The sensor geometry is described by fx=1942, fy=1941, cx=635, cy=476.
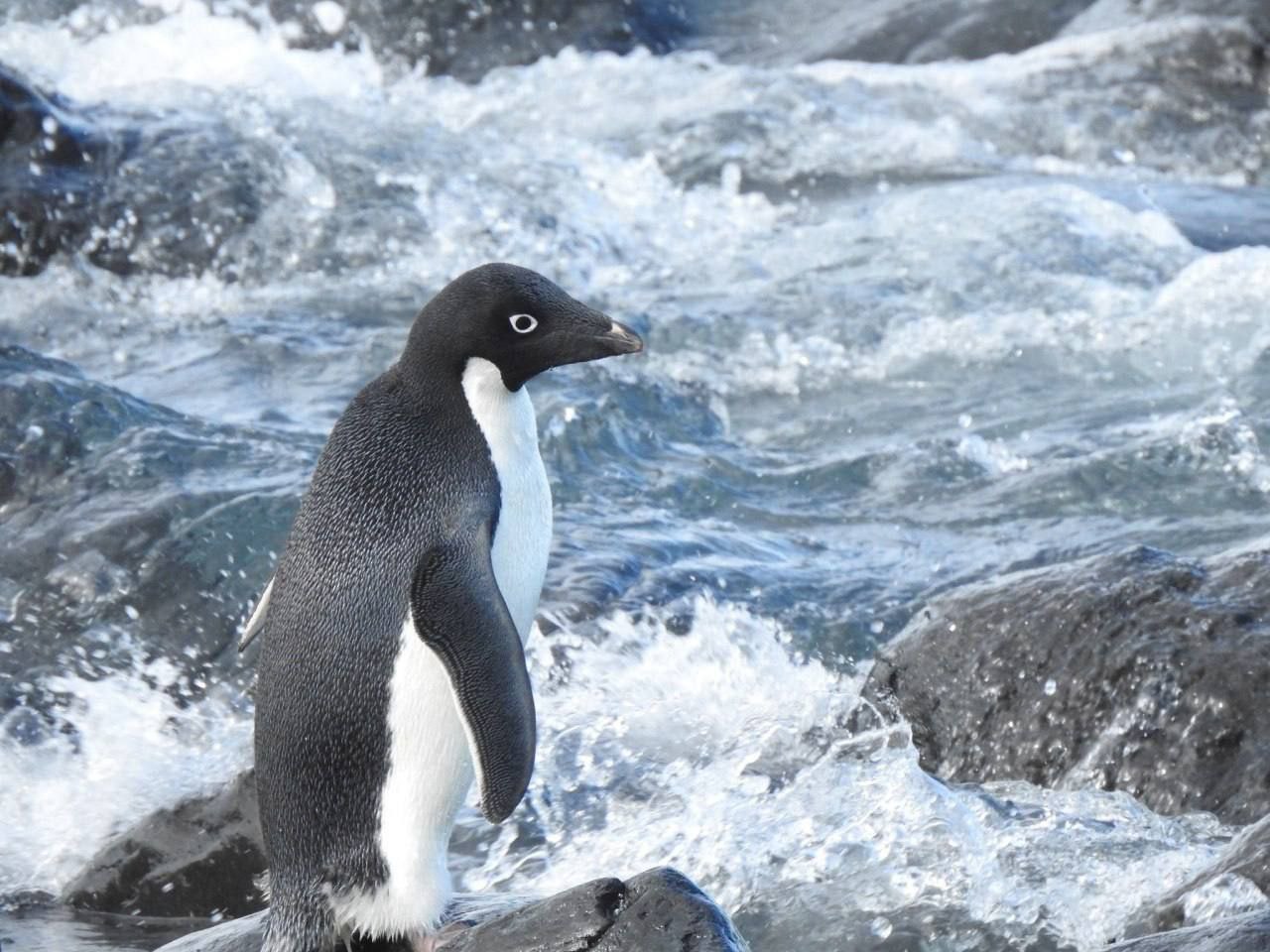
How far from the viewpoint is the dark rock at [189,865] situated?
14.6 ft

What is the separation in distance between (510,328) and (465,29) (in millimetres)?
11332

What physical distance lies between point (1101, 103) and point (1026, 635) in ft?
26.9

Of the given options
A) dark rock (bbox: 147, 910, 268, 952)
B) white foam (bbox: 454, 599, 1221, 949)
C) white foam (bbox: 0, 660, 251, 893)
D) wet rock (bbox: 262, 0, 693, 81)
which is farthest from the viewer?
wet rock (bbox: 262, 0, 693, 81)

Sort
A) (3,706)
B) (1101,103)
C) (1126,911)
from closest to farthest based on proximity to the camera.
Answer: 1. (1126,911)
2. (3,706)
3. (1101,103)

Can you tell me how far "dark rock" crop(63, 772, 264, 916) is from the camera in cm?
445

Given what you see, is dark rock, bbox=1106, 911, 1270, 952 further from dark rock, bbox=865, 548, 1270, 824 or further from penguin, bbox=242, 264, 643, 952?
dark rock, bbox=865, 548, 1270, 824

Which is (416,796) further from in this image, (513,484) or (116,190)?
(116,190)

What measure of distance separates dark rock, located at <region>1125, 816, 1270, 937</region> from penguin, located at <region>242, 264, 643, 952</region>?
1200mm

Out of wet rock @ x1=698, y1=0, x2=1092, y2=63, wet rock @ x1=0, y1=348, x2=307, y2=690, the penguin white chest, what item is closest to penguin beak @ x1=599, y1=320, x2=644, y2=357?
the penguin white chest

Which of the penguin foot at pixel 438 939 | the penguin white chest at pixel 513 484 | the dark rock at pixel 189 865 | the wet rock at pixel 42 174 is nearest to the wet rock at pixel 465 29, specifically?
the wet rock at pixel 42 174

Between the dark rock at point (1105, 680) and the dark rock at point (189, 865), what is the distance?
160 cm

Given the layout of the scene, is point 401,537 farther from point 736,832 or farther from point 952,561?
point 952,561

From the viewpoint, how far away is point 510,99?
13273 millimetres

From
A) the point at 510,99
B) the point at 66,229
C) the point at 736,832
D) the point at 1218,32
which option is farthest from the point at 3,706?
the point at 1218,32
